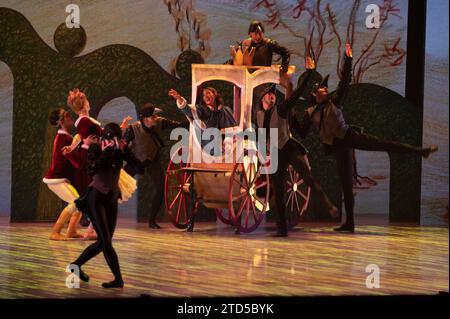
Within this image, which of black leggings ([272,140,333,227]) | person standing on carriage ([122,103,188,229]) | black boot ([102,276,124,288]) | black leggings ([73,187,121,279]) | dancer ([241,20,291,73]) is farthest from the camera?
person standing on carriage ([122,103,188,229])

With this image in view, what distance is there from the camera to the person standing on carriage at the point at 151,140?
1158cm

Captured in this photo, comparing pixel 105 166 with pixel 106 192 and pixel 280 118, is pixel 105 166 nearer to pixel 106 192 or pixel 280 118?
pixel 106 192

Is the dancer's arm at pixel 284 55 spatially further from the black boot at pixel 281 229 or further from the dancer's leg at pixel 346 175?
the black boot at pixel 281 229

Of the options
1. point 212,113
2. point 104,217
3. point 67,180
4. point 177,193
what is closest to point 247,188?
point 212,113

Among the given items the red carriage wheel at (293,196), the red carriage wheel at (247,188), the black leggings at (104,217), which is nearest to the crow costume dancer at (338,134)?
the red carriage wheel at (293,196)

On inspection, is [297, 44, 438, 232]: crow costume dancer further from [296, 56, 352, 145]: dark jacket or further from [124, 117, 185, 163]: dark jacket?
[124, 117, 185, 163]: dark jacket

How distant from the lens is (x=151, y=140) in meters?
11.6

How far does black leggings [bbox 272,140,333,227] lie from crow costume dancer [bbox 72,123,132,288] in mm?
3675

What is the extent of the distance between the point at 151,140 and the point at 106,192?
4.36 m

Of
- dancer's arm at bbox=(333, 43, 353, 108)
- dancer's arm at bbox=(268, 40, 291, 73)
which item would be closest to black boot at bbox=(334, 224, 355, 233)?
dancer's arm at bbox=(333, 43, 353, 108)

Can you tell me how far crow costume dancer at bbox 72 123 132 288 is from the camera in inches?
287

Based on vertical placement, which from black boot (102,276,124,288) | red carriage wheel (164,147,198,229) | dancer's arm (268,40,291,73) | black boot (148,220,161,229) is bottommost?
black boot (102,276,124,288)
